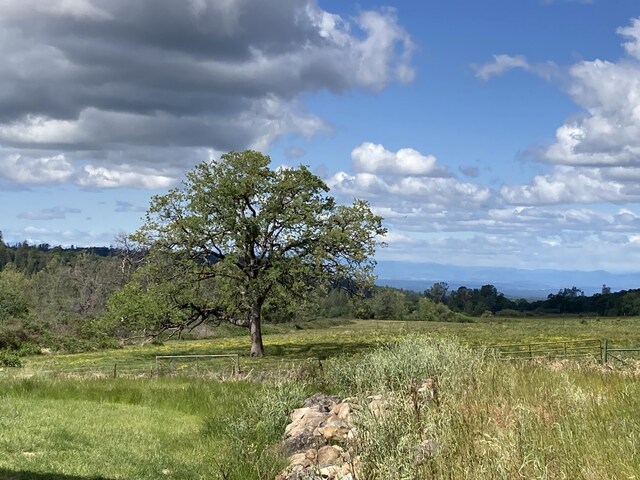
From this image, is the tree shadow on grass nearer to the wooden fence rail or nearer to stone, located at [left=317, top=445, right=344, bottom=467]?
stone, located at [left=317, top=445, right=344, bottom=467]

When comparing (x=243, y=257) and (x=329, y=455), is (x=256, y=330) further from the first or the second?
(x=329, y=455)

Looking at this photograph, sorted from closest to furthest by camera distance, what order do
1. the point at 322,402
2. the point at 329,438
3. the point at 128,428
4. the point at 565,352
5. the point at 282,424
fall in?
the point at 329,438 → the point at 282,424 → the point at 128,428 → the point at 322,402 → the point at 565,352

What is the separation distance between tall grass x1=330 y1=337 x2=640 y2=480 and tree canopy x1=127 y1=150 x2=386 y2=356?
1005 inches

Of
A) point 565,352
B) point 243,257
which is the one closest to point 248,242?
Result: point 243,257

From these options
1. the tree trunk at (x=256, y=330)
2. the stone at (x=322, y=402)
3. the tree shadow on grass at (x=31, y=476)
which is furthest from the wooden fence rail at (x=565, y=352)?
the tree trunk at (x=256, y=330)

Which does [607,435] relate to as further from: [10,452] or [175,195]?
[175,195]

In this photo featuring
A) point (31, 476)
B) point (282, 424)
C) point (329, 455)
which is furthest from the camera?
point (282, 424)

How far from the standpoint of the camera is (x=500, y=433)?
6098mm

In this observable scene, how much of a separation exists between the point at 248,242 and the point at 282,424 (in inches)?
946

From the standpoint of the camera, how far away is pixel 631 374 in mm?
13227

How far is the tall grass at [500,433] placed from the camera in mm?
5859

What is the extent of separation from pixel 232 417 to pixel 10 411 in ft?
16.5

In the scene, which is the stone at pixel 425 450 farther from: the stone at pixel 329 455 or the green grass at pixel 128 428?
the green grass at pixel 128 428

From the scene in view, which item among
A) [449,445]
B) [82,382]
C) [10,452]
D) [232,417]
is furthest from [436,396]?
[82,382]
